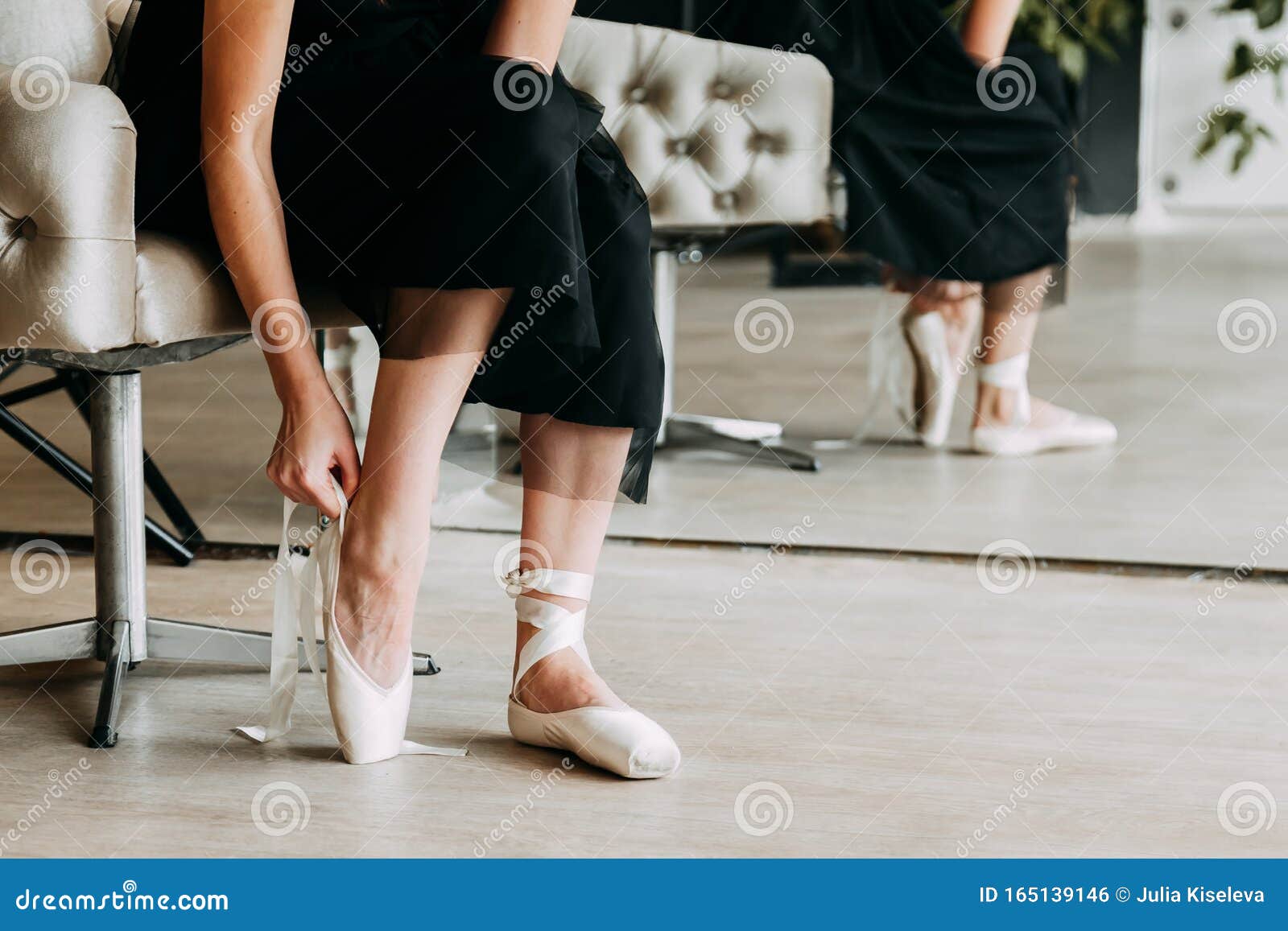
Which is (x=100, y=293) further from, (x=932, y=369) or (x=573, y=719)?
(x=932, y=369)

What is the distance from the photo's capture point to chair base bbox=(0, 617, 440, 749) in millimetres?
1107

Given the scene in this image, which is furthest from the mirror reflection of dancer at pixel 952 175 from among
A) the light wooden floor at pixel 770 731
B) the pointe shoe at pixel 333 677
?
the pointe shoe at pixel 333 677

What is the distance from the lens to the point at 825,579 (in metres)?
1.57

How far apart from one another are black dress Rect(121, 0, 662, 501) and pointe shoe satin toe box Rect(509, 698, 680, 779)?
18 cm

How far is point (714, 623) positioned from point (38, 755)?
632mm

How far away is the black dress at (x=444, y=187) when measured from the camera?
963mm

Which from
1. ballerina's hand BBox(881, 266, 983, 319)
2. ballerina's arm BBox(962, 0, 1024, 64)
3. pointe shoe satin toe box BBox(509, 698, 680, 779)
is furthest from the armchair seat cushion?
ballerina's arm BBox(962, 0, 1024, 64)

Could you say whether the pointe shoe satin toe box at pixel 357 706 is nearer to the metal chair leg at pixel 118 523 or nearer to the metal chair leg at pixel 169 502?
the metal chair leg at pixel 118 523

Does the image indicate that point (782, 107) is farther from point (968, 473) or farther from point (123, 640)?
point (123, 640)

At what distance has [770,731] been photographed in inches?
43.8

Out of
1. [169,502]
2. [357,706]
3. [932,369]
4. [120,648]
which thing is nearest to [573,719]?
[357,706]

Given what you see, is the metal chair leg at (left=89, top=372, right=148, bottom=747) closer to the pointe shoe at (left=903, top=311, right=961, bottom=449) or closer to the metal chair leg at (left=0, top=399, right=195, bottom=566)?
the metal chair leg at (left=0, top=399, right=195, bottom=566)

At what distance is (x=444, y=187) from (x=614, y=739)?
407 mm

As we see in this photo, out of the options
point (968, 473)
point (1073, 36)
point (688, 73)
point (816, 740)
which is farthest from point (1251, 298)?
point (816, 740)
